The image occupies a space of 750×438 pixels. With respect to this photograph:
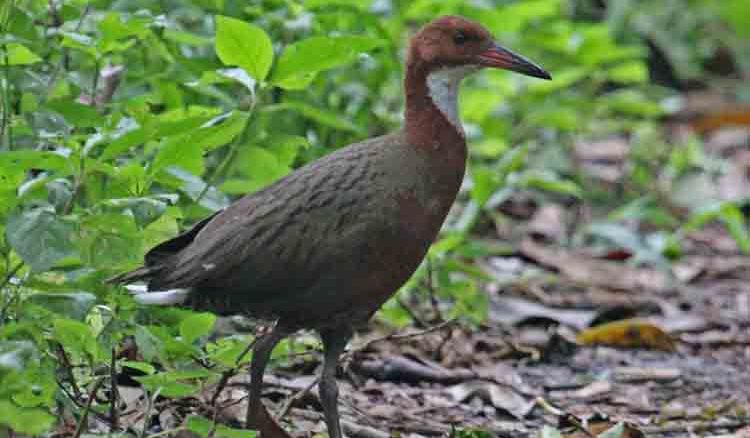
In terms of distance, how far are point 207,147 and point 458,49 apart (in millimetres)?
953

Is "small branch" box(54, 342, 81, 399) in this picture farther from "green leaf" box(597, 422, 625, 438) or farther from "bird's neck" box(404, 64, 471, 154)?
"green leaf" box(597, 422, 625, 438)

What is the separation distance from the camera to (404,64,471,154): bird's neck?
4.30 metres

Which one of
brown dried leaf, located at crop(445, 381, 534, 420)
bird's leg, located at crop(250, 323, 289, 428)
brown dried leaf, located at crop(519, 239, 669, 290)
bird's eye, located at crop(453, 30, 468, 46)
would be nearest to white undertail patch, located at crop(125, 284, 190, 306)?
bird's leg, located at crop(250, 323, 289, 428)

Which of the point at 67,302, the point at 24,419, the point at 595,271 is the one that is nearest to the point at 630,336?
the point at 595,271

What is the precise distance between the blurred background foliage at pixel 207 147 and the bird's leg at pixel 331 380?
0.28 meters

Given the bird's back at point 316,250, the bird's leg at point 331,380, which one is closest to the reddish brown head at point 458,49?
the bird's back at point 316,250

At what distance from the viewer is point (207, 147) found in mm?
3900

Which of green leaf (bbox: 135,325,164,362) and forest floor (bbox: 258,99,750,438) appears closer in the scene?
green leaf (bbox: 135,325,164,362)

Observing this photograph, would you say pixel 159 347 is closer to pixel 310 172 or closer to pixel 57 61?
pixel 310 172

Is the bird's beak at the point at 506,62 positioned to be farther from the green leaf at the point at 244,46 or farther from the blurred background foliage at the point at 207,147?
the green leaf at the point at 244,46

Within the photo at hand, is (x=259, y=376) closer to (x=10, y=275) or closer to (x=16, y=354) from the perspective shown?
(x=10, y=275)

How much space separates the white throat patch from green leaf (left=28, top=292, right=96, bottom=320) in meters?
1.29

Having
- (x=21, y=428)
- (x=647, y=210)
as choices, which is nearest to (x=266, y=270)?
(x=21, y=428)

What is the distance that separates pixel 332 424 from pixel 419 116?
0.91m
